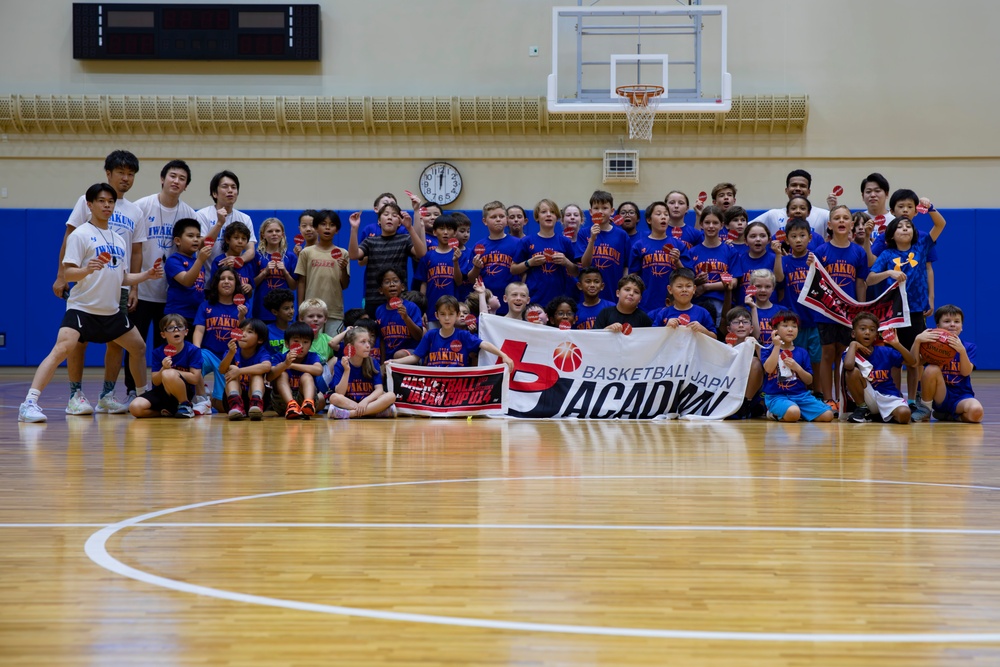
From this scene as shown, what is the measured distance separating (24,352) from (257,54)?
5.53 metres

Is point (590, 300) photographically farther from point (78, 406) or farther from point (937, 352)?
point (78, 406)

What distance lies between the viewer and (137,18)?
14.0m

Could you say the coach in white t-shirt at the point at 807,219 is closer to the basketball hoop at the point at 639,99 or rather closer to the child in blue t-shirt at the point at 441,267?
the child in blue t-shirt at the point at 441,267

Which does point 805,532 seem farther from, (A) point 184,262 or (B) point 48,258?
(B) point 48,258

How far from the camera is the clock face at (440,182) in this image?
47.5 ft

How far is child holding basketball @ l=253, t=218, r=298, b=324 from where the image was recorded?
834 centimetres

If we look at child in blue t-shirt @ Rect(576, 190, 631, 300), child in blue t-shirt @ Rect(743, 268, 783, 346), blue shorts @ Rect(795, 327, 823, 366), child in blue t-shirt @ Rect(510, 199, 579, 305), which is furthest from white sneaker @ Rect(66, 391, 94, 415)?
blue shorts @ Rect(795, 327, 823, 366)

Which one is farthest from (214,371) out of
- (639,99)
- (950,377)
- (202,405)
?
(639,99)

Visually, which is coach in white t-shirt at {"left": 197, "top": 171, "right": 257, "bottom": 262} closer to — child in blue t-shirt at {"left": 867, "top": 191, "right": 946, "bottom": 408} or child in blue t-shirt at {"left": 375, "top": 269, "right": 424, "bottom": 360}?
child in blue t-shirt at {"left": 375, "top": 269, "right": 424, "bottom": 360}

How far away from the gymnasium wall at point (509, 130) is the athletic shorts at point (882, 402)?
686cm

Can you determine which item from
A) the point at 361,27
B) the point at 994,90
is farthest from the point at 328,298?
the point at 994,90

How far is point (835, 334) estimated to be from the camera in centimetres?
816

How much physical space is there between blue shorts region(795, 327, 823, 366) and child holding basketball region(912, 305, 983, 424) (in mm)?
771

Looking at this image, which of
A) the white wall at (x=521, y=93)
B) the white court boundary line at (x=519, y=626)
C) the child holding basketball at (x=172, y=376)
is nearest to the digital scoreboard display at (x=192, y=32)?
the white wall at (x=521, y=93)
